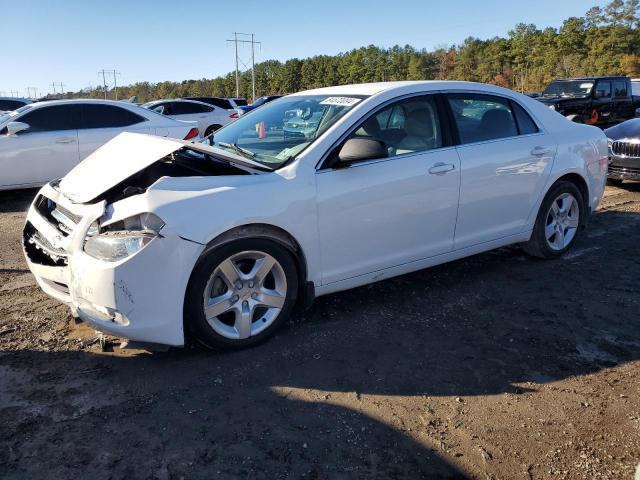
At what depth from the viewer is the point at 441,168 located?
3943 mm

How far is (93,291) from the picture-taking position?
2.96 m

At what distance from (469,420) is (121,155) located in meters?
2.81

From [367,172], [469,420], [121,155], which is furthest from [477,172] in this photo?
[121,155]

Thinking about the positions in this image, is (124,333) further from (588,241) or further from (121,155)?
(588,241)

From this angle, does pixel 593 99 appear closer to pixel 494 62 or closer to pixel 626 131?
pixel 626 131

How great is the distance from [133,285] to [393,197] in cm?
183

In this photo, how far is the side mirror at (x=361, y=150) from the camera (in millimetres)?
3453

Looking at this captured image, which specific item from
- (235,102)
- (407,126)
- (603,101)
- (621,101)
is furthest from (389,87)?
(235,102)

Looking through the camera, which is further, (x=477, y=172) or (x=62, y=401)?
(x=477, y=172)

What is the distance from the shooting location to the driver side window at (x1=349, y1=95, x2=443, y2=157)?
3875 mm

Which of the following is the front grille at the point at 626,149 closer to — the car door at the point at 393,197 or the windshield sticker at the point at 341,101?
the car door at the point at 393,197

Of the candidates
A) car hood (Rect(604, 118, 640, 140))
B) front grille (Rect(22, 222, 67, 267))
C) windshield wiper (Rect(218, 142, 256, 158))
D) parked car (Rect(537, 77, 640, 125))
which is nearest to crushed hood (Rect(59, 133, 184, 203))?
front grille (Rect(22, 222, 67, 267))

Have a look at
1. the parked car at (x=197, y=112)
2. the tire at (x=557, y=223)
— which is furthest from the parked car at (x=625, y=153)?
the parked car at (x=197, y=112)

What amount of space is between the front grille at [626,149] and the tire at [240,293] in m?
6.99
